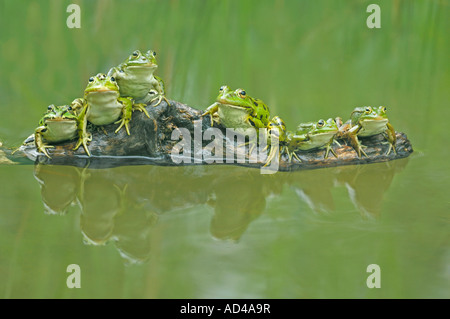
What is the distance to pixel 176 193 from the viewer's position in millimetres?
3631

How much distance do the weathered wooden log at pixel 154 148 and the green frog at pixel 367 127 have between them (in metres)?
0.18

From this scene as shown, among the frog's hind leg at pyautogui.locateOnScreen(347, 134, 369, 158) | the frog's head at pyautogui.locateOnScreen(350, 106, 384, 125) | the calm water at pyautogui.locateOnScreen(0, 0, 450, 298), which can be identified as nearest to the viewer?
the calm water at pyautogui.locateOnScreen(0, 0, 450, 298)

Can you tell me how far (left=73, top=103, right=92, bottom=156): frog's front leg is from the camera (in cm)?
420

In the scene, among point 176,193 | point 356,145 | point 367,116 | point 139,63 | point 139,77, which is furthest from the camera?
point 356,145

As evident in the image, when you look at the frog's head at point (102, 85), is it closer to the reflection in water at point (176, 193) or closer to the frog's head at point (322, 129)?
the reflection in water at point (176, 193)

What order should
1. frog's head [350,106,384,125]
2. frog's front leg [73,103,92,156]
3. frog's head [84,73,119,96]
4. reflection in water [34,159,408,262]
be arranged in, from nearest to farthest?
reflection in water [34,159,408,262] < frog's head [84,73,119,96] < frog's front leg [73,103,92,156] < frog's head [350,106,384,125]

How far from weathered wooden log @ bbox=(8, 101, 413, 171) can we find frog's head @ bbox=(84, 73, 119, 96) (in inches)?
16.7

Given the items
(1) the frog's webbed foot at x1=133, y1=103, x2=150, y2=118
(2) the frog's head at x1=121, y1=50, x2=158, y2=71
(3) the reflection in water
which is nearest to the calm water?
(3) the reflection in water

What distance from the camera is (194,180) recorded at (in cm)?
392

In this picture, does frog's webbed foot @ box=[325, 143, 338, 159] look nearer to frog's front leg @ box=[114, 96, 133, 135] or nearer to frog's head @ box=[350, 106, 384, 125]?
frog's head @ box=[350, 106, 384, 125]

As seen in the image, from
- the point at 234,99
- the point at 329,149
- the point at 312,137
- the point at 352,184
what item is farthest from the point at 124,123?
the point at 352,184

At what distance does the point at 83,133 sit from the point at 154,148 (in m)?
0.67

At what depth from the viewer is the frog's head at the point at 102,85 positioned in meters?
3.95

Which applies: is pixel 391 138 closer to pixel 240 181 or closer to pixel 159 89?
pixel 240 181
